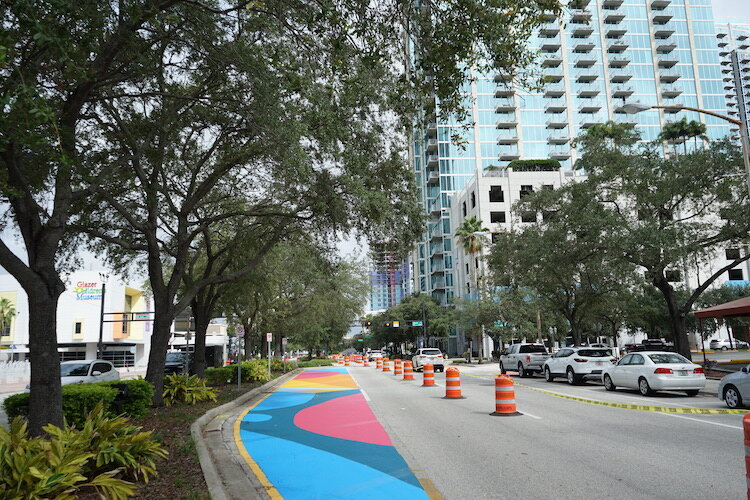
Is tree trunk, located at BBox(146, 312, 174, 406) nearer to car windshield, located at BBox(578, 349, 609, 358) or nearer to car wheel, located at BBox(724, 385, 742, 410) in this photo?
car wheel, located at BBox(724, 385, 742, 410)

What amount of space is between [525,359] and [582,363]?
21.6 ft

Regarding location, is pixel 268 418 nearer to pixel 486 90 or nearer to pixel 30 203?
pixel 30 203

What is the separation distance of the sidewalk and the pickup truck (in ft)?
50.0

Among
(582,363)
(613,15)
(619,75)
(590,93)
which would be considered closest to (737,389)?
(582,363)

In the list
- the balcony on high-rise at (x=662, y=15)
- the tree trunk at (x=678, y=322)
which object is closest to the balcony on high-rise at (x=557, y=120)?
the balcony on high-rise at (x=662, y=15)

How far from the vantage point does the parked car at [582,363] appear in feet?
76.2

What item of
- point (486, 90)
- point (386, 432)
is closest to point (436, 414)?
point (386, 432)

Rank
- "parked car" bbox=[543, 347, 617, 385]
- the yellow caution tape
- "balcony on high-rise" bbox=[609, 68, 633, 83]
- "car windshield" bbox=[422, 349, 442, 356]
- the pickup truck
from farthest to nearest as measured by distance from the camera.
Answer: "balcony on high-rise" bbox=[609, 68, 633, 83]
"car windshield" bbox=[422, 349, 442, 356]
the pickup truck
"parked car" bbox=[543, 347, 617, 385]
the yellow caution tape

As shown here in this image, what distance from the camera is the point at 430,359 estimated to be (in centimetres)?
3675

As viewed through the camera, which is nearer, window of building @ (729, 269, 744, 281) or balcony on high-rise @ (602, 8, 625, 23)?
window of building @ (729, 269, 744, 281)

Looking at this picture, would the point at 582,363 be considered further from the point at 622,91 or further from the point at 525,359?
the point at 622,91

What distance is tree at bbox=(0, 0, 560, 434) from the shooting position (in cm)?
755

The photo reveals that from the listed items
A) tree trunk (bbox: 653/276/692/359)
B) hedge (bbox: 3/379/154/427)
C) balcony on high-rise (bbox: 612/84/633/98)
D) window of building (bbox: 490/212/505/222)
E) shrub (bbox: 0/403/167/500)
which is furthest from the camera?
balcony on high-rise (bbox: 612/84/633/98)

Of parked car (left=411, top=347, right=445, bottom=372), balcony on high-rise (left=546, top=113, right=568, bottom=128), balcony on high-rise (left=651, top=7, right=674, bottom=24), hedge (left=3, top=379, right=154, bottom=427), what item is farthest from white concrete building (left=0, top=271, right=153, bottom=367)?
balcony on high-rise (left=651, top=7, right=674, bottom=24)
